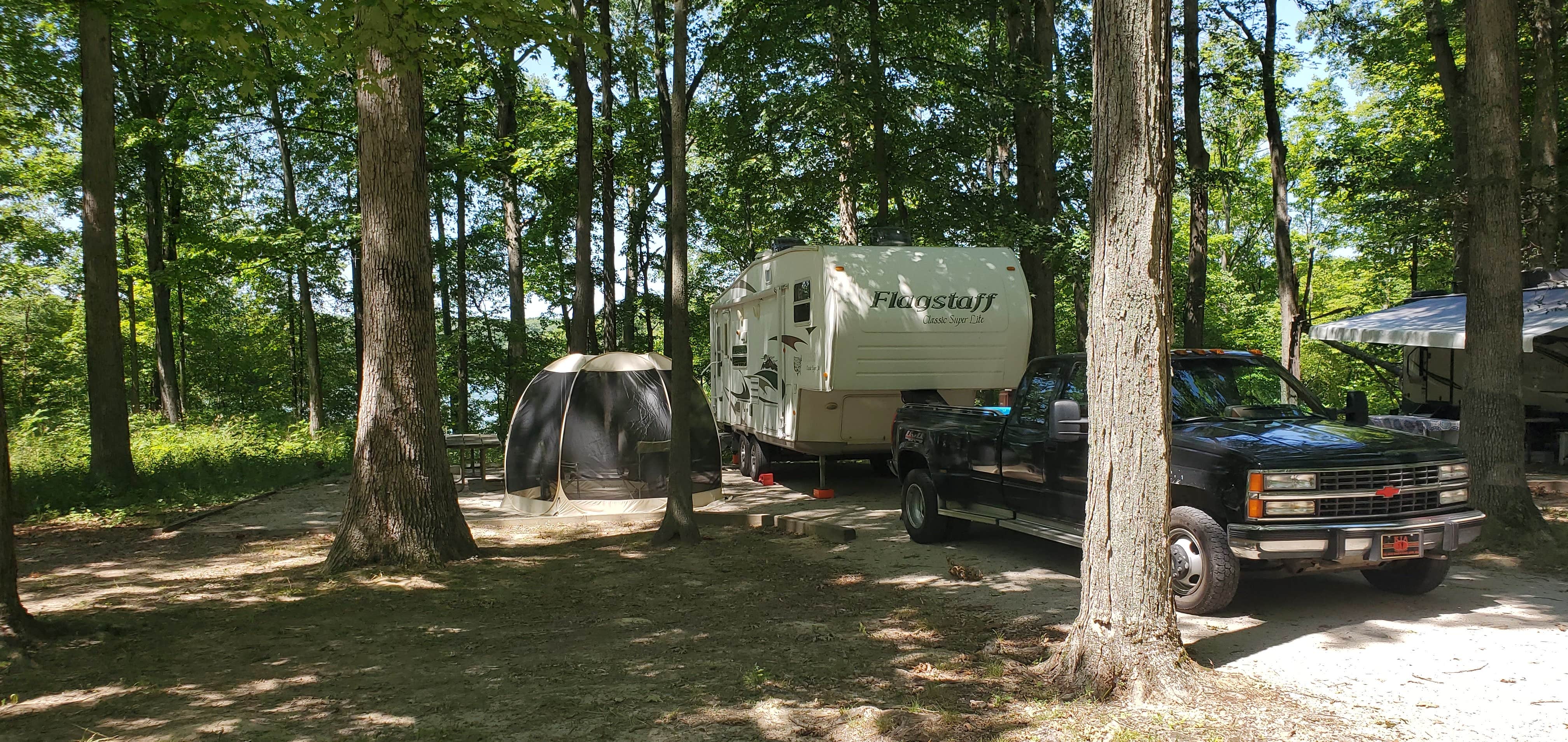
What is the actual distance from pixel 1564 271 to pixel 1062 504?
484 inches

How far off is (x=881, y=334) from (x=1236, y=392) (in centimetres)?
513

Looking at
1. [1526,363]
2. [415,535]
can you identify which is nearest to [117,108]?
[415,535]

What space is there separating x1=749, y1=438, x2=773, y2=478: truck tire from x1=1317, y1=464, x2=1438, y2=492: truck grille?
969 centimetres

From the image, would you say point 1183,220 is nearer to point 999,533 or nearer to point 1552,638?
point 999,533

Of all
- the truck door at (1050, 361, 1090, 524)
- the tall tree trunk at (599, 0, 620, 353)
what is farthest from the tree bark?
the truck door at (1050, 361, 1090, 524)

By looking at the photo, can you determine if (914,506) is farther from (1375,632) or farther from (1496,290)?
(1496,290)

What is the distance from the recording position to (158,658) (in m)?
5.75

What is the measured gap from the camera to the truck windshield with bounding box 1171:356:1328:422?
7277 millimetres

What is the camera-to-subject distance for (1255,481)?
237 inches

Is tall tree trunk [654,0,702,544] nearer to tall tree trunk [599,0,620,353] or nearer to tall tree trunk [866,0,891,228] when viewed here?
tall tree trunk [866,0,891,228]

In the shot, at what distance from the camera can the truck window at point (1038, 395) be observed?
26.7 feet

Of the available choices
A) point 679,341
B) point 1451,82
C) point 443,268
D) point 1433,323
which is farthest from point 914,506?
point 443,268

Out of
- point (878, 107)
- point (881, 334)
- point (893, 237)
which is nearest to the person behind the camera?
point (881, 334)

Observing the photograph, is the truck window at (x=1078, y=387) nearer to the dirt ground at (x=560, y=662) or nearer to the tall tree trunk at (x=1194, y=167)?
the dirt ground at (x=560, y=662)
